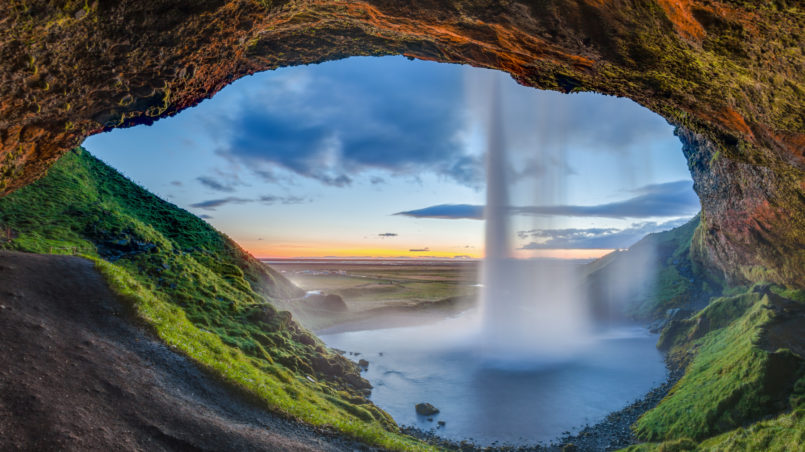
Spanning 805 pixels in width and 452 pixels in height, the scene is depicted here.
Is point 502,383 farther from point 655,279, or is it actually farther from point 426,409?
point 655,279

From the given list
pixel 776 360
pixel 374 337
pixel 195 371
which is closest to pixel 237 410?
pixel 195 371

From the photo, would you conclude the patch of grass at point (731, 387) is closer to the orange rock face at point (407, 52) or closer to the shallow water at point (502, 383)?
the shallow water at point (502, 383)

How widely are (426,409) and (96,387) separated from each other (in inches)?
842

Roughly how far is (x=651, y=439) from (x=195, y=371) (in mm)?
25783

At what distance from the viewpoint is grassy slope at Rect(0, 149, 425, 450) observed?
17.5 meters

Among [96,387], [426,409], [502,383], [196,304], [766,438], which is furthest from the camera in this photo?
Result: [502,383]

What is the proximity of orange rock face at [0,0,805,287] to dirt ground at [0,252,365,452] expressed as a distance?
555cm

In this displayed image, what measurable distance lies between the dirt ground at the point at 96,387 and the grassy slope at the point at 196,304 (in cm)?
106

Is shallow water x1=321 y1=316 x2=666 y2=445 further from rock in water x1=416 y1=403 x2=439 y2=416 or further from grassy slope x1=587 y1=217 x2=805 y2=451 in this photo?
grassy slope x1=587 y1=217 x2=805 y2=451

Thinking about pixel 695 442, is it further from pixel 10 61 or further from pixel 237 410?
pixel 10 61

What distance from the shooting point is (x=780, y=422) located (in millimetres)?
15602

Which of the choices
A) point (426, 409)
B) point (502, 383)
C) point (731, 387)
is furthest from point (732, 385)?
point (426, 409)

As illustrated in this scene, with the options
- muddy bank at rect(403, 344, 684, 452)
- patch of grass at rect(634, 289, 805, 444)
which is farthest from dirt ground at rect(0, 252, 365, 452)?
patch of grass at rect(634, 289, 805, 444)

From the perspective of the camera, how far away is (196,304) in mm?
25234
